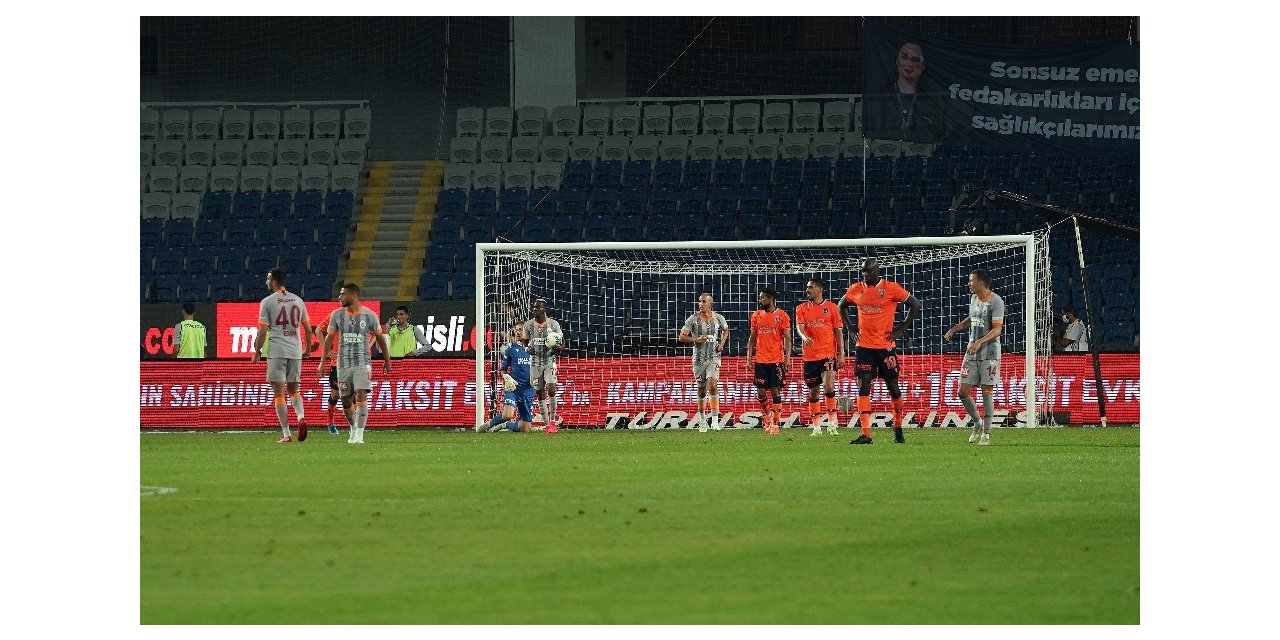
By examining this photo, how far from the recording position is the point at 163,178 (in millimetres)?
39594

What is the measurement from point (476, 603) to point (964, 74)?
21291mm

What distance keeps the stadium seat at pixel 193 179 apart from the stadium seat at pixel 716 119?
11558mm

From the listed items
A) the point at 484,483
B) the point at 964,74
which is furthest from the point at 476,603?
the point at 964,74

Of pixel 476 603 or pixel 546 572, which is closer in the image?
pixel 476 603

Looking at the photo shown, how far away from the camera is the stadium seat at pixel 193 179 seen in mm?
39281

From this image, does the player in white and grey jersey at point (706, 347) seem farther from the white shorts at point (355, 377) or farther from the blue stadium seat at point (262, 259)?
the blue stadium seat at point (262, 259)

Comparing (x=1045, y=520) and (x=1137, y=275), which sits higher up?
(x=1137, y=275)

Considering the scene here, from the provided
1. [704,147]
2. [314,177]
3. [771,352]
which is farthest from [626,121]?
[771,352]

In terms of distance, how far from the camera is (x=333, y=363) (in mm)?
22766

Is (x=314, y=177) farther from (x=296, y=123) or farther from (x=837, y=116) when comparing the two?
(x=837, y=116)

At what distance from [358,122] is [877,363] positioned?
23.2 m

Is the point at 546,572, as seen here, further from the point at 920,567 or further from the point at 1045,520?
the point at 1045,520

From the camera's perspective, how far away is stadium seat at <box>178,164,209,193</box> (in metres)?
39.3

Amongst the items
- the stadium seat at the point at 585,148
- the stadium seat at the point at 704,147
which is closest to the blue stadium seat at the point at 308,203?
the stadium seat at the point at 585,148
